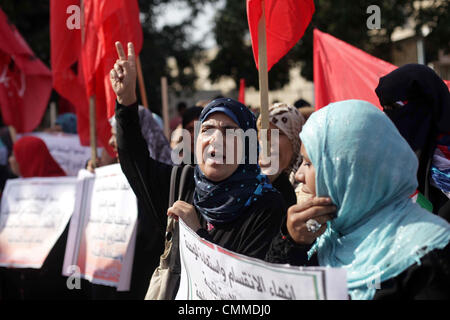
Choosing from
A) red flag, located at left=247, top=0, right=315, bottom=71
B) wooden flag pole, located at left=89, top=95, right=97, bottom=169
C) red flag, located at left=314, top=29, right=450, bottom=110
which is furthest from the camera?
wooden flag pole, located at left=89, top=95, right=97, bottom=169

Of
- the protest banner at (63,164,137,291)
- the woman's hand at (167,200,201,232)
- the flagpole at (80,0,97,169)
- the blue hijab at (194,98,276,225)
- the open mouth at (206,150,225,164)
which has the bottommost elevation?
the protest banner at (63,164,137,291)

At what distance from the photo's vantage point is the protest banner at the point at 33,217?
4172mm

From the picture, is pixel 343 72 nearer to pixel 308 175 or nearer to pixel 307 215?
pixel 308 175

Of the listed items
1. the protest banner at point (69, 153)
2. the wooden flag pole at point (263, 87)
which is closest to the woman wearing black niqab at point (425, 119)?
the wooden flag pole at point (263, 87)

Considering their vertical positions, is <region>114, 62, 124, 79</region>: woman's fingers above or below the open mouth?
above

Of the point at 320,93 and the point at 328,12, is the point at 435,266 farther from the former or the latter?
the point at 328,12

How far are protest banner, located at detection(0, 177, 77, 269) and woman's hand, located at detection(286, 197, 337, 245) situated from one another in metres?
2.75

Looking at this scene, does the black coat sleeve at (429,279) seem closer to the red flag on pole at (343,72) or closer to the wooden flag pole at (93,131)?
the red flag on pole at (343,72)

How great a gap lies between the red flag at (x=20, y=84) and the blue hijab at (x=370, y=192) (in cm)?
513

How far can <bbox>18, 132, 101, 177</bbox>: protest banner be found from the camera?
5.98m

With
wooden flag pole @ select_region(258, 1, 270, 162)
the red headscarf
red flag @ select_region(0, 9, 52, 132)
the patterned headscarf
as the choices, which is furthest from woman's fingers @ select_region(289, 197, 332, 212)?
red flag @ select_region(0, 9, 52, 132)

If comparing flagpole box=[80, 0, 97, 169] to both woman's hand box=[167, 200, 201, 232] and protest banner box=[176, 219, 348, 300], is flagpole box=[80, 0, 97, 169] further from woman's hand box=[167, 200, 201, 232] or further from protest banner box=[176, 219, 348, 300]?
protest banner box=[176, 219, 348, 300]

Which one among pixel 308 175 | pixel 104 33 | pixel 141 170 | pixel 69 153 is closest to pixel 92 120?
pixel 104 33
